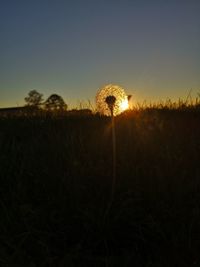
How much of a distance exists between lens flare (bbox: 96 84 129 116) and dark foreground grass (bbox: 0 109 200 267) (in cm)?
77

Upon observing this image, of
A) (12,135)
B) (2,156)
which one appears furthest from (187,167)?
(12,135)

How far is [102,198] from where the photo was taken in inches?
234

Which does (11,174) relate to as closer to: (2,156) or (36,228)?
(2,156)

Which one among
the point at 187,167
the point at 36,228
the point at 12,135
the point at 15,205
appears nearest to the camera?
the point at 36,228

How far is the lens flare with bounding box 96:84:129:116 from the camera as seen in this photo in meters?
6.30

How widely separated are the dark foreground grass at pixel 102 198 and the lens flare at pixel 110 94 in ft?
2.54

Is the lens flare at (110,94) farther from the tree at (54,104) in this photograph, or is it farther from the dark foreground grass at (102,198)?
the tree at (54,104)

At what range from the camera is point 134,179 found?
20.5 feet

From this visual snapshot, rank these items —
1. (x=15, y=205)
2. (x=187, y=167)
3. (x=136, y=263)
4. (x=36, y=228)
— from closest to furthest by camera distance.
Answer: (x=136, y=263)
(x=36, y=228)
(x=15, y=205)
(x=187, y=167)

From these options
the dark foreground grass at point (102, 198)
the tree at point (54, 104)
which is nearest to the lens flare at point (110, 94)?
the dark foreground grass at point (102, 198)

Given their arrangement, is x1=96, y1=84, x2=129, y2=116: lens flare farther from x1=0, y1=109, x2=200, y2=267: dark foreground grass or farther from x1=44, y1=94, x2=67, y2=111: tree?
x1=44, y1=94, x2=67, y2=111: tree

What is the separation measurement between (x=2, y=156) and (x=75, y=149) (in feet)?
3.50

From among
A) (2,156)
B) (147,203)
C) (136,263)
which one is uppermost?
(2,156)

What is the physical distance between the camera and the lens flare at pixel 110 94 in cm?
630
